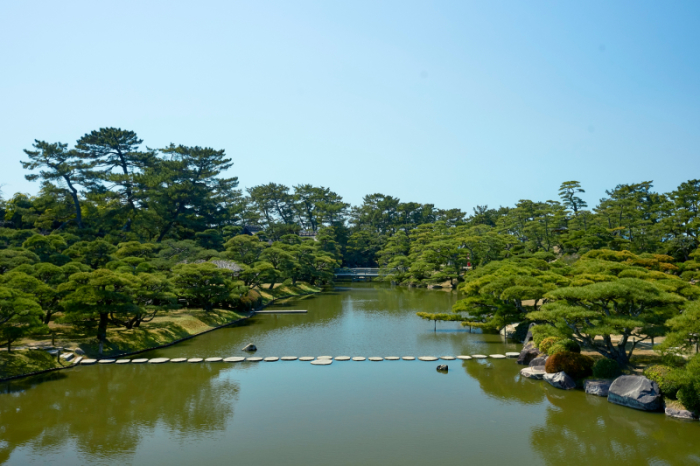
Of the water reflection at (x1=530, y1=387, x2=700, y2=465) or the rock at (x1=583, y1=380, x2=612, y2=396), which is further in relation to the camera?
the rock at (x1=583, y1=380, x2=612, y2=396)

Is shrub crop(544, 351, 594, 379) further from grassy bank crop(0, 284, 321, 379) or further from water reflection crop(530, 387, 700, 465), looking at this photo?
grassy bank crop(0, 284, 321, 379)

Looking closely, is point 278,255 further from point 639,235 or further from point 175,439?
point 639,235

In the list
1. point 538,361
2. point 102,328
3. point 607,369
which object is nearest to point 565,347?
point 538,361

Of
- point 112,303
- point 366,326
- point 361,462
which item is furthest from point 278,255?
point 361,462

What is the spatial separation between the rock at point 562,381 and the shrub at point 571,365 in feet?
0.77

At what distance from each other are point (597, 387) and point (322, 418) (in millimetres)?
8225

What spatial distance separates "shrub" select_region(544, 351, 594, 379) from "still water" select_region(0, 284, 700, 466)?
0.72m

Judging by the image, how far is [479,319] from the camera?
22.1 metres

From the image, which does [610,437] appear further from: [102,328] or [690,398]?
[102,328]

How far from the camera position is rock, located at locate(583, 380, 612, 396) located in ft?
43.5

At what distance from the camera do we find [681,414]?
11328 millimetres

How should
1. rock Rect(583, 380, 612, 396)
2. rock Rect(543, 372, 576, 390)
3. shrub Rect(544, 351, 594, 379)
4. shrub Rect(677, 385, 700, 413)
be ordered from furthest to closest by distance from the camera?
1. shrub Rect(544, 351, 594, 379)
2. rock Rect(543, 372, 576, 390)
3. rock Rect(583, 380, 612, 396)
4. shrub Rect(677, 385, 700, 413)

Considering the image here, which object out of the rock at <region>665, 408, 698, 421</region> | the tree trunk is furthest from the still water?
the tree trunk

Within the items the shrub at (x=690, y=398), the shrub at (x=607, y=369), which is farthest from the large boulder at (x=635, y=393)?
the shrub at (x=607, y=369)
